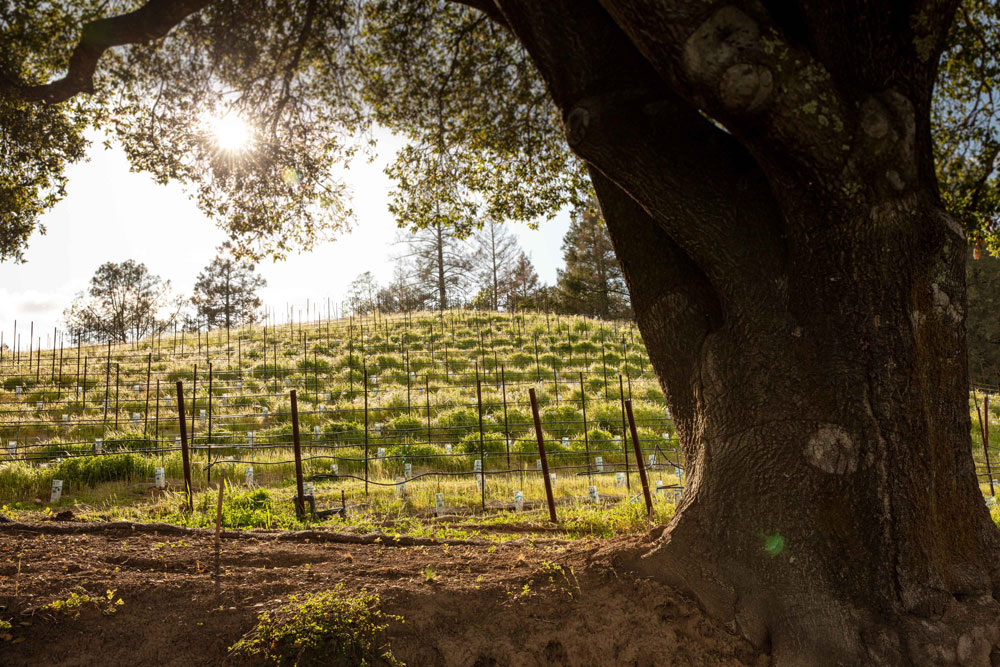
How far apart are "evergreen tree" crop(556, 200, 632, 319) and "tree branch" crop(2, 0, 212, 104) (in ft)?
102

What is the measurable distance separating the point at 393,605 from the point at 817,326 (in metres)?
2.77

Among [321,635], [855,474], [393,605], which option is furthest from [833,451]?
[321,635]

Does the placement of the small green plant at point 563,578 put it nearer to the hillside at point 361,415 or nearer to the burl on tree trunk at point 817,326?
the burl on tree trunk at point 817,326

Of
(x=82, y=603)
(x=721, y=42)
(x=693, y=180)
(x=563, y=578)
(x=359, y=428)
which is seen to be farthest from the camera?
(x=359, y=428)

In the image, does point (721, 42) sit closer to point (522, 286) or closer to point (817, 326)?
point (817, 326)

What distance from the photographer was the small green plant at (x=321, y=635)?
278 cm

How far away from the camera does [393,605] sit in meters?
3.16

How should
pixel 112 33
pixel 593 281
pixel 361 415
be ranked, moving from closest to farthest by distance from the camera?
pixel 112 33
pixel 361 415
pixel 593 281

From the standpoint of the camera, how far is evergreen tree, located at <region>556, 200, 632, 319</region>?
35938 millimetres

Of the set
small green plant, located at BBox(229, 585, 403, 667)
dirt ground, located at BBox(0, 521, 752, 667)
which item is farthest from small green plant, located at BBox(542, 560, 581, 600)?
small green plant, located at BBox(229, 585, 403, 667)

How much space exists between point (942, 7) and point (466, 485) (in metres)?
7.20

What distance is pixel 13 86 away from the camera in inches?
210

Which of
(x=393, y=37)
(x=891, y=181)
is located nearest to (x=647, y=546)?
(x=891, y=181)

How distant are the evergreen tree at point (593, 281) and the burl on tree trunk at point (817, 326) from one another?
31.9m
